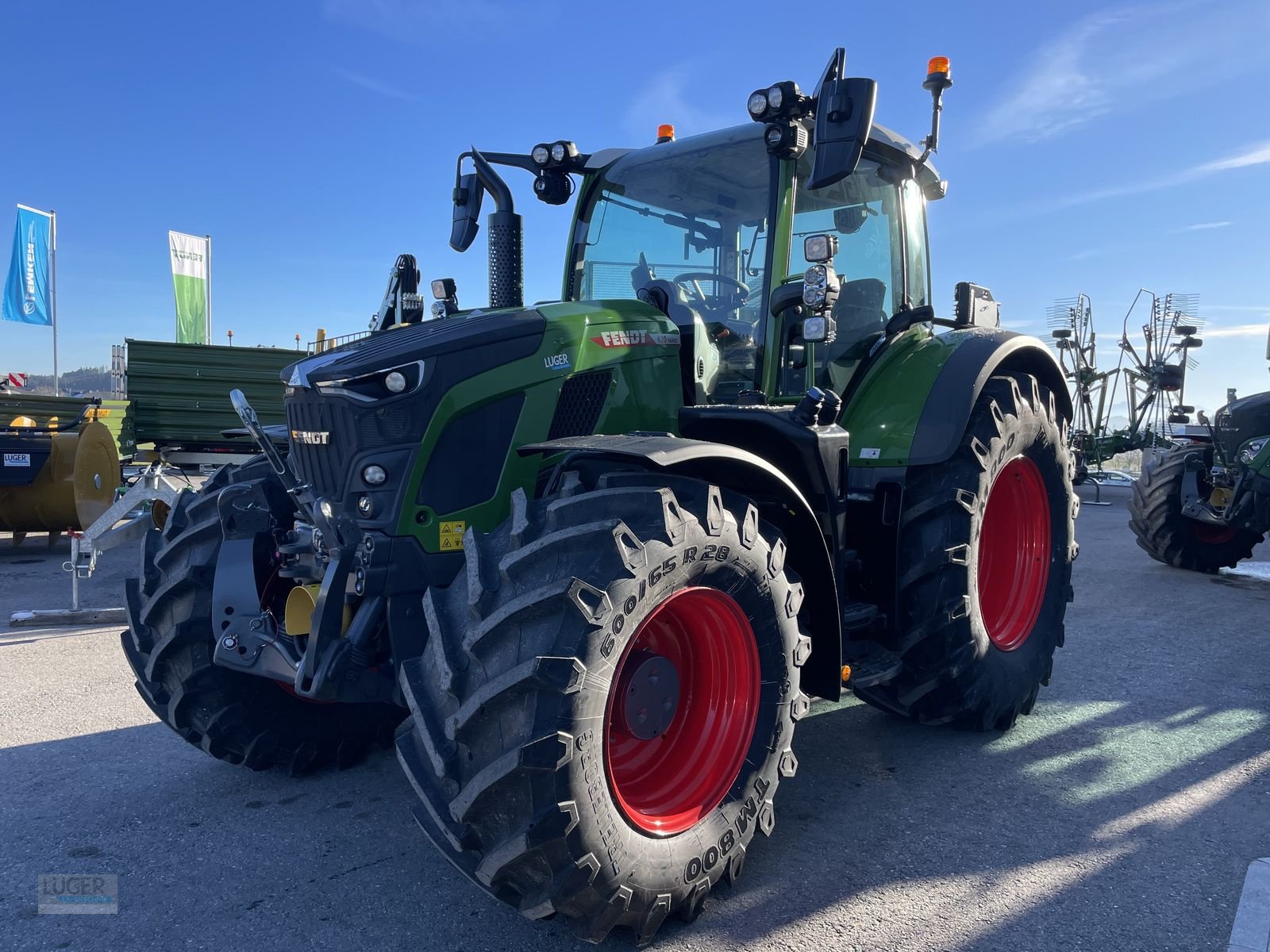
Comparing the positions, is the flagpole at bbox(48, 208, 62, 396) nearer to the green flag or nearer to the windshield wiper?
the green flag

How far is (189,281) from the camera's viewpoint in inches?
742

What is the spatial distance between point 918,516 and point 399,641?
6.94ft

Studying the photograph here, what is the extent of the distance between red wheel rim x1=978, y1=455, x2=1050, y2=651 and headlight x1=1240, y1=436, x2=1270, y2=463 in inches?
174

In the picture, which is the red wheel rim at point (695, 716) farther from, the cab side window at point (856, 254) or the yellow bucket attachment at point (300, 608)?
the cab side window at point (856, 254)

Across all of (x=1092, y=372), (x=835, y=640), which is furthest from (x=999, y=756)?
(x=1092, y=372)

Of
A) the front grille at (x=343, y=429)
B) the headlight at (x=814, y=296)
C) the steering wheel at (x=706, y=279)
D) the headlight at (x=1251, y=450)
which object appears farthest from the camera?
the headlight at (x=1251, y=450)

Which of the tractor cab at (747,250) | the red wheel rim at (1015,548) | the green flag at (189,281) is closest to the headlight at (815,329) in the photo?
the tractor cab at (747,250)

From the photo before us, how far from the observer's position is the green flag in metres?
18.7

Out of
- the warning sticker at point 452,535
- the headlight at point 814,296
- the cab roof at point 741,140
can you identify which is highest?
the cab roof at point 741,140

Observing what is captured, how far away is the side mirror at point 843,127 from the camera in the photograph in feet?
9.58

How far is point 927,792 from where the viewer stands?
3494 mm

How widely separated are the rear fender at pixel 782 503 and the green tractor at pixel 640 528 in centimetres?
2

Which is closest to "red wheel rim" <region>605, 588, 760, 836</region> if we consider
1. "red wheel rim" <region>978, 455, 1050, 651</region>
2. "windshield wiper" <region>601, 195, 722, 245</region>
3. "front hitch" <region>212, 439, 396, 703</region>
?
"front hitch" <region>212, 439, 396, 703</region>

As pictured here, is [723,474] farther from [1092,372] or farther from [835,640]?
[1092,372]
